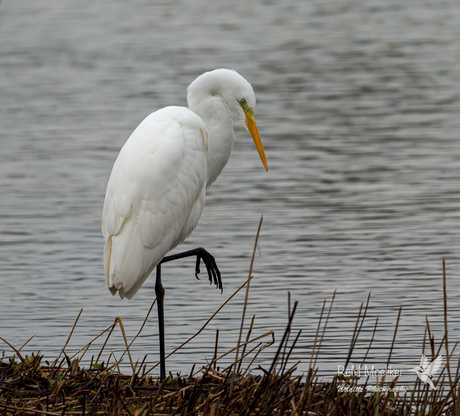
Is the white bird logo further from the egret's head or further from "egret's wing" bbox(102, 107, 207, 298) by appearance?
the egret's head

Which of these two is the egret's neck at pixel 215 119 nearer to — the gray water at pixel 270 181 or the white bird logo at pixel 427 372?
the gray water at pixel 270 181

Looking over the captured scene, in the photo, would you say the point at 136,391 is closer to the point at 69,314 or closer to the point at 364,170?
the point at 69,314

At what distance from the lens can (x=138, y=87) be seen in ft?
55.9

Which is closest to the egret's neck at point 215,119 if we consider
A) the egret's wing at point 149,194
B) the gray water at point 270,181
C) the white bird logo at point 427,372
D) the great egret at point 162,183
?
the great egret at point 162,183

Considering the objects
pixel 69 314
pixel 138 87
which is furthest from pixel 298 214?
pixel 138 87

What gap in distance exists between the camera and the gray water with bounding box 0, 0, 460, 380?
23.7ft

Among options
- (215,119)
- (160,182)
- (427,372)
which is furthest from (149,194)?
(427,372)

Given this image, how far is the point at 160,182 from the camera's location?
5926mm

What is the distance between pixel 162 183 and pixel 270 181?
207 inches

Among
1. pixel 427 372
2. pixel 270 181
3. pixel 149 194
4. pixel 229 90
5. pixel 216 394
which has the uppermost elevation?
pixel 229 90

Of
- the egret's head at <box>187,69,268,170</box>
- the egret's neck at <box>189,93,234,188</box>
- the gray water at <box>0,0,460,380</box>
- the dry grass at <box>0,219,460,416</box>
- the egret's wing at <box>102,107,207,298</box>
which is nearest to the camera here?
the dry grass at <box>0,219,460,416</box>

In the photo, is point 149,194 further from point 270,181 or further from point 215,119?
point 270,181

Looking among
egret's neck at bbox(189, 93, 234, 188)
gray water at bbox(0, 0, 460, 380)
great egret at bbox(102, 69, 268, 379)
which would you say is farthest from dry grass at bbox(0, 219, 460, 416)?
egret's neck at bbox(189, 93, 234, 188)

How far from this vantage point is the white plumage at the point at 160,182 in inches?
229
